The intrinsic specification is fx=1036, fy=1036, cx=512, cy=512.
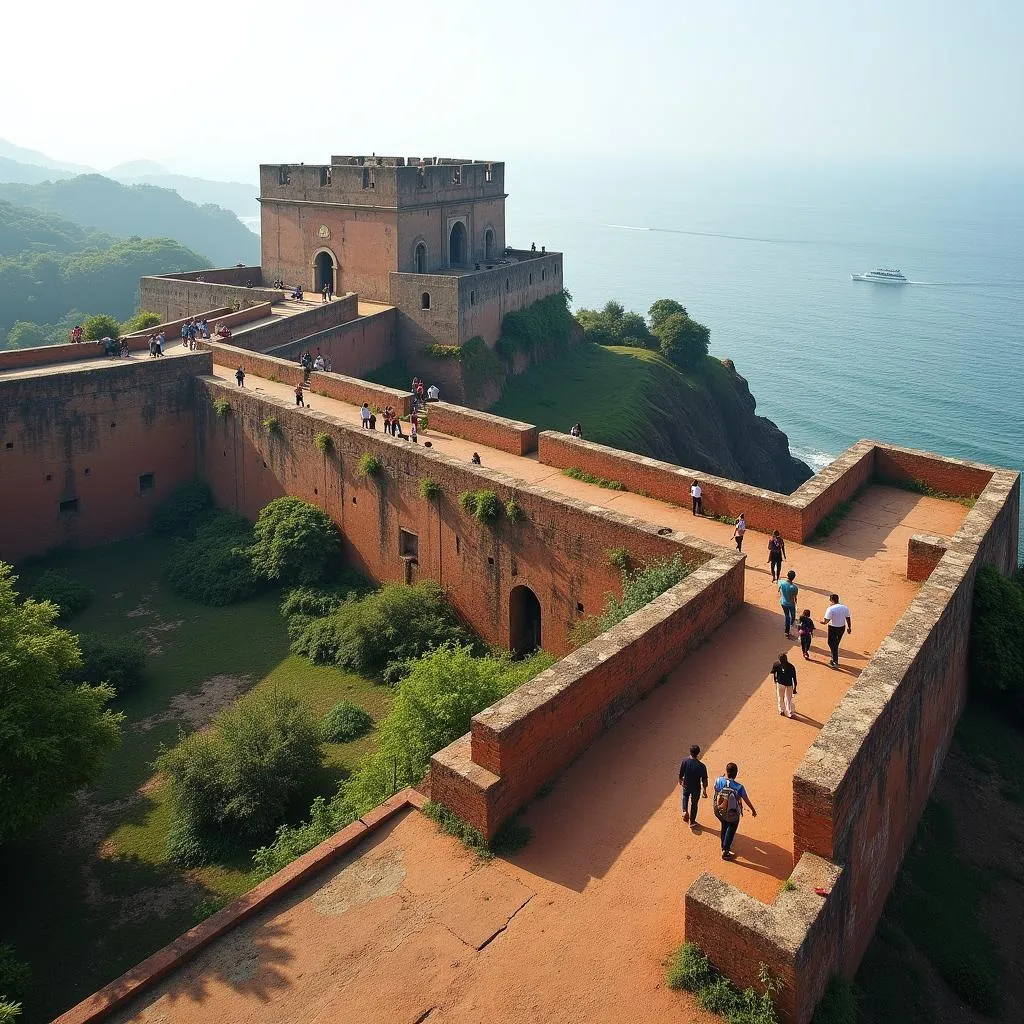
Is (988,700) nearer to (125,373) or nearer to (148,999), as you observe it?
(148,999)

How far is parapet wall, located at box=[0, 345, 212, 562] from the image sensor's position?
74.5 ft

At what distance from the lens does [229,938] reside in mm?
9039

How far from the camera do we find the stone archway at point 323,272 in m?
37.1

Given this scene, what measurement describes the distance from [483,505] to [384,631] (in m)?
2.95

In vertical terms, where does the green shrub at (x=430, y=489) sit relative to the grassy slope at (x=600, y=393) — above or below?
above

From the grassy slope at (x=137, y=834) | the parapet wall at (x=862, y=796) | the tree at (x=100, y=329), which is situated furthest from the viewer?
the tree at (x=100, y=329)

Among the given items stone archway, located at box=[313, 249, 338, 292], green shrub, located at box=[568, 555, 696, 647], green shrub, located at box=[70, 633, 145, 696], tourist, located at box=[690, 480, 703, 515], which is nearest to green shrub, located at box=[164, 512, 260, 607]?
green shrub, located at box=[70, 633, 145, 696]

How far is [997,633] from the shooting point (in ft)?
49.5

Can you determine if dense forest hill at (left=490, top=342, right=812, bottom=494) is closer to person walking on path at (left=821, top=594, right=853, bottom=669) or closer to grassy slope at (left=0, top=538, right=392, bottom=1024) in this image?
grassy slope at (left=0, top=538, right=392, bottom=1024)

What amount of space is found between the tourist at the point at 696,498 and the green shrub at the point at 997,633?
4.56 meters

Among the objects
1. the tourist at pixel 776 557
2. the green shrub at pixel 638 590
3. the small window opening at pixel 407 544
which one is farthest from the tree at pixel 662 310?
the green shrub at pixel 638 590

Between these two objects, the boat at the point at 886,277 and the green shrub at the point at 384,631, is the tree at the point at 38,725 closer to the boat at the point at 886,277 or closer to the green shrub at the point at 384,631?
the green shrub at the point at 384,631

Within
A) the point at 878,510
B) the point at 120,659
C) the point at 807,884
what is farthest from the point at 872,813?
the point at 120,659

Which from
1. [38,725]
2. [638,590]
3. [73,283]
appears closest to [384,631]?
[638,590]
